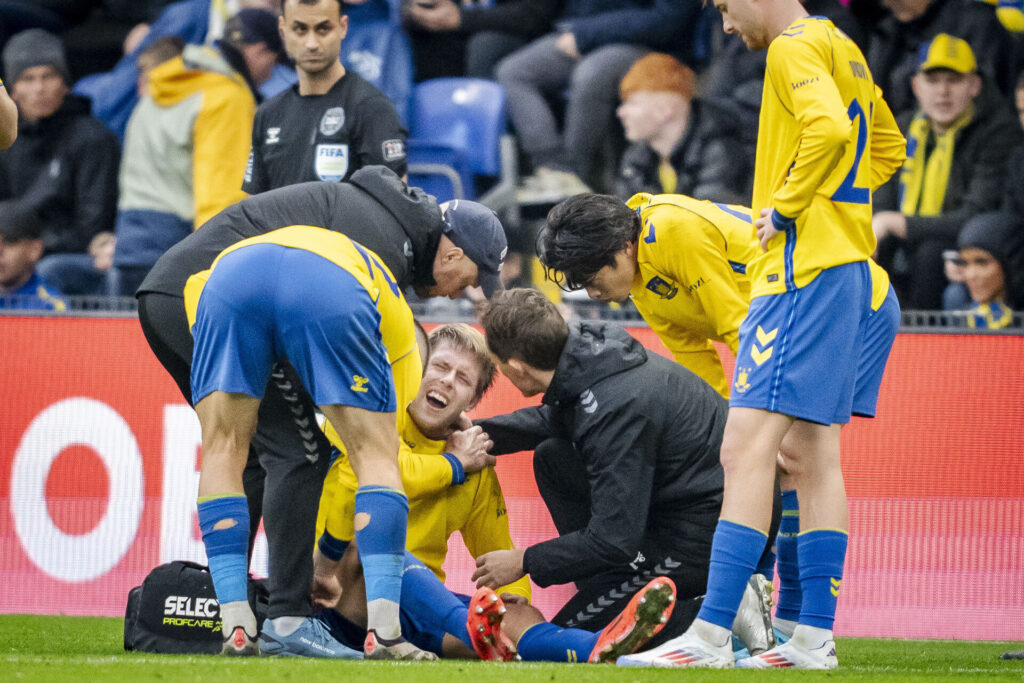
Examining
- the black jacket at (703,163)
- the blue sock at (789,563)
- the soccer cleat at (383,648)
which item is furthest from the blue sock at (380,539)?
the black jacket at (703,163)

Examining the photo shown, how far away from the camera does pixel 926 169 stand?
257 inches

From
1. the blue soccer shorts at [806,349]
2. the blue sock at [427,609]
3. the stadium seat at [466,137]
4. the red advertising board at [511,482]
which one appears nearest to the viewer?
the blue soccer shorts at [806,349]

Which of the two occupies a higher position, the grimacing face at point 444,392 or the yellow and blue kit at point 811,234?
the yellow and blue kit at point 811,234

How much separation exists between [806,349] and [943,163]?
3.95m

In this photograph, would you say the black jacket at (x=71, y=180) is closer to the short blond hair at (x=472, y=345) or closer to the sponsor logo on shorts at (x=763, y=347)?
the short blond hair at (x=472, y=345)

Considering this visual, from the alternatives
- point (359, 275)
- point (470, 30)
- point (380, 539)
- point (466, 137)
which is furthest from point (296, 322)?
Result: point (470, 30)

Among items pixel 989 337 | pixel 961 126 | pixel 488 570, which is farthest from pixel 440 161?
pixel 488 570

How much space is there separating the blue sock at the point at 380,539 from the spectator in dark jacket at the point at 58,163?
180 inches

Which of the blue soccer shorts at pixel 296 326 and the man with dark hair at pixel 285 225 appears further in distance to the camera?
the man with dark hair at pixel 285 225

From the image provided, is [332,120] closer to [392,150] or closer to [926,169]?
[392,150]

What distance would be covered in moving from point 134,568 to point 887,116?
361 centimetres

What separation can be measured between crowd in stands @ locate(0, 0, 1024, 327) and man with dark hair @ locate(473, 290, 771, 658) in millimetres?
3062

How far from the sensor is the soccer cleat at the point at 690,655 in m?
2.91

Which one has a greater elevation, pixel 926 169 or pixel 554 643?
pixel 926 169
